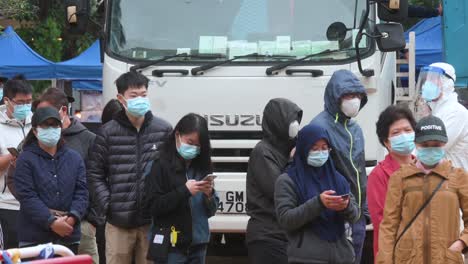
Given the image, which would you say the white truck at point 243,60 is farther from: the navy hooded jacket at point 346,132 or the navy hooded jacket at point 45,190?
the navy hooded jacket at point 45,190

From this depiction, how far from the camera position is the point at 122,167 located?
761cm

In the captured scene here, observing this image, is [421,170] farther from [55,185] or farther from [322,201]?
[55,185]

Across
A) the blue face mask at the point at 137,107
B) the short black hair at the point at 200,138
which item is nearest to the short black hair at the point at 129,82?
the blue face mask at the point at 137,107

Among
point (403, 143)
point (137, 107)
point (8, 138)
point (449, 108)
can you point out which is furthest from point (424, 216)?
point (8, 138)

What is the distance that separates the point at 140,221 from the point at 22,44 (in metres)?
14.0

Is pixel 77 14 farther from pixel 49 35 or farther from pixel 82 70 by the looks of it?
pixel 49 35

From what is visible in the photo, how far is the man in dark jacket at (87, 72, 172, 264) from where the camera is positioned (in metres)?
7.58

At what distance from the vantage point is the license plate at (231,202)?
359 inches

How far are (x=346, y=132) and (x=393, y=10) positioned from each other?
2253 mm

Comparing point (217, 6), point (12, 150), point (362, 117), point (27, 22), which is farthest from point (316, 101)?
point (27, 22)

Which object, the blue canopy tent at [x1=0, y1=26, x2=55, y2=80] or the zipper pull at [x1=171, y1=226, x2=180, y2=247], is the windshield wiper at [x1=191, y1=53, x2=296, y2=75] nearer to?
the zipper pull at [x1=171, y1=226, x2=180, y2=247]

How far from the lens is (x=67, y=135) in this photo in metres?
8.20

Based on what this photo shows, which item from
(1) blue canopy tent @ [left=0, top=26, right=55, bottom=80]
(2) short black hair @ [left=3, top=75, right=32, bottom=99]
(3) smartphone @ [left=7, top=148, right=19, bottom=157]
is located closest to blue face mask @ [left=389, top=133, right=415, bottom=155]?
(3) smartphone @ [left=7, top=148, right=19, bottom=157]

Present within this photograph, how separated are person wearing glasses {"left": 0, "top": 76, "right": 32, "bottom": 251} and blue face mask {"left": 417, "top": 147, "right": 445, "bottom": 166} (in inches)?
141
